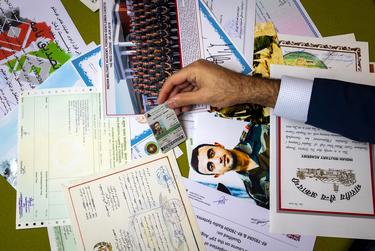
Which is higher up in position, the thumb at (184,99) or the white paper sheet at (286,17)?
the white paper sheet at (286,17)

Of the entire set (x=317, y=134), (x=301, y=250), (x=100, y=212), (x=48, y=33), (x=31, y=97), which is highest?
(x=48, y=33)

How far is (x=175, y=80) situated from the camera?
0.66 m

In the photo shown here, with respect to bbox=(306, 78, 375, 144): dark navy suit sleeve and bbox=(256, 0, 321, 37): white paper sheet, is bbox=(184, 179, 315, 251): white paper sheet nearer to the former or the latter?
bbox=(306, 78, 375, 144): dark navy suit sleeve

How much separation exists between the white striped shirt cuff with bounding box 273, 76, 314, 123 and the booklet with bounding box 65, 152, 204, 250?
0.87 ft

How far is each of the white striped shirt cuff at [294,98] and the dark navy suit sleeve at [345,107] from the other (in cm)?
1

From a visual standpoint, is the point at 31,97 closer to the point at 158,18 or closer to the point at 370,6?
the point at 158,18

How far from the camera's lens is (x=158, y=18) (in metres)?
0.72

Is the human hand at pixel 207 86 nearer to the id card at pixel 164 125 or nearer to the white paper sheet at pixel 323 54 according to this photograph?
the id card at pixel 164 125

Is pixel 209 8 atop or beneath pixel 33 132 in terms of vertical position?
atop

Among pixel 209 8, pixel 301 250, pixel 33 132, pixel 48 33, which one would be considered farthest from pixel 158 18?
pixel 301 250

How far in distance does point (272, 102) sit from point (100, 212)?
0.42 m

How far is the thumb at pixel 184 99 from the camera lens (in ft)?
2.16

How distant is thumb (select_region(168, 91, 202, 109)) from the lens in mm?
657

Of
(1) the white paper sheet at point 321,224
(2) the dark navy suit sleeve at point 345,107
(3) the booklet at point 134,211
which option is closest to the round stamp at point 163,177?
(3) the booklet at point 134,211
